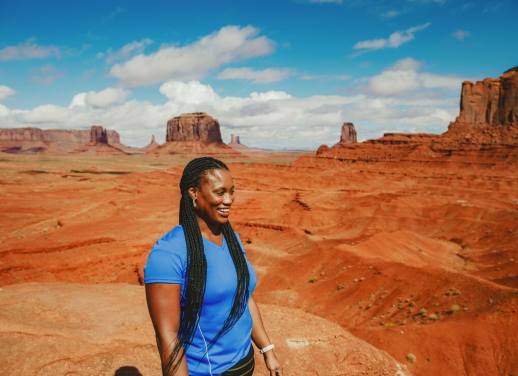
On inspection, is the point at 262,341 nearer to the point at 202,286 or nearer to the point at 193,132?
the point at 202,286

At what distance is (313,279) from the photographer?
12586 mm

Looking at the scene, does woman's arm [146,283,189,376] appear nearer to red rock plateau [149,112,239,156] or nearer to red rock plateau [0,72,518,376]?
red rock plateau [0,72,518,376]

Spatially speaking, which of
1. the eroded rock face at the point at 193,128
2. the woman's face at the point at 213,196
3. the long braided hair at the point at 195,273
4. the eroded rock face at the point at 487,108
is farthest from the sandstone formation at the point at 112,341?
the eroded rock face at the point at 193,128

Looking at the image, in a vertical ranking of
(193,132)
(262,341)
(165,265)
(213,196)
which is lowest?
(262,341)

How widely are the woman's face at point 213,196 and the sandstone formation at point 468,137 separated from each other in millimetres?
52135

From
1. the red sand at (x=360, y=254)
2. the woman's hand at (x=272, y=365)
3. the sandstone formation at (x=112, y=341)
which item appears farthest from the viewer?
the red sand at (x=360, y=254)

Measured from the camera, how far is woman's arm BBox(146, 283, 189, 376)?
173 cm

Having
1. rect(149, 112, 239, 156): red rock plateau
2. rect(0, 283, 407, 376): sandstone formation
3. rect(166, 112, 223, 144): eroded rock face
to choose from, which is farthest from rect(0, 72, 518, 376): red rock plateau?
rect(166, 112, 223, 144): eroded rock face

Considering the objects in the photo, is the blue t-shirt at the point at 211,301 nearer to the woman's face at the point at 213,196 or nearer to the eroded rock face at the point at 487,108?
the woman's face at the point at 213,196

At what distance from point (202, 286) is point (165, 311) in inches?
8.6

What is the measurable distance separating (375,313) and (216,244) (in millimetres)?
8788

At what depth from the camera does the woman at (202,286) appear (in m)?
1.76

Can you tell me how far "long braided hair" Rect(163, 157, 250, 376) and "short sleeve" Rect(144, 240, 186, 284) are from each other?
0.06 meters

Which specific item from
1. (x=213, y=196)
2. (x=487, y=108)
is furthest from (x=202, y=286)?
(x=487, y=108)
